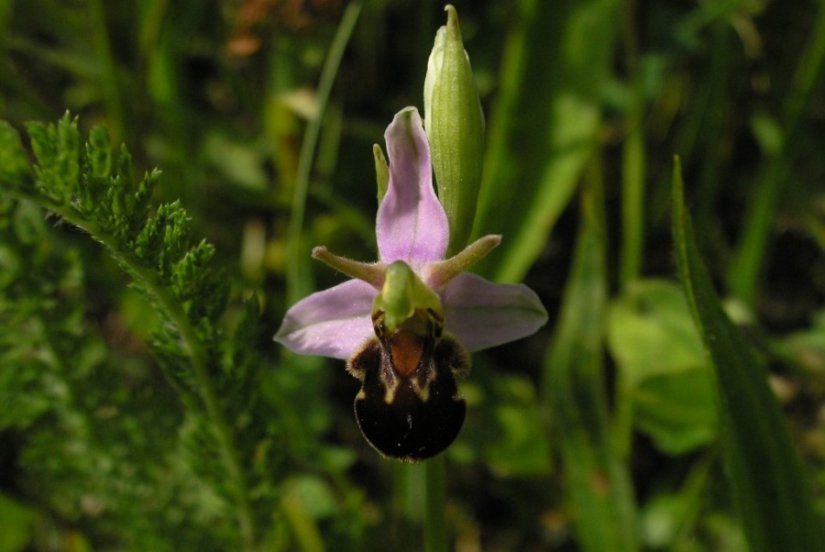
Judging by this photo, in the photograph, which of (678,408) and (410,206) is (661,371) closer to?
(678,408)

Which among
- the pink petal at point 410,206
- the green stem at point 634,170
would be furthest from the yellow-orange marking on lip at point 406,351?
the green stem at point 634,170

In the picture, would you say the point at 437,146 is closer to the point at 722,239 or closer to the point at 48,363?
the point at 48,363

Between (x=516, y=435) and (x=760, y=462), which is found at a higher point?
(x=760, y=462)

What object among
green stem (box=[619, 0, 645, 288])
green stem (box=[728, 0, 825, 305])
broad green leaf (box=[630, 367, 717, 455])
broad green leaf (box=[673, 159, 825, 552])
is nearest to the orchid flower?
broad green leaf (box=[673, 159, 825, 552])

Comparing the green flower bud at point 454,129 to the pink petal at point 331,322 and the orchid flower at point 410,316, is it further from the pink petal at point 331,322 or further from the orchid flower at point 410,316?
the pink petal at point 331,322

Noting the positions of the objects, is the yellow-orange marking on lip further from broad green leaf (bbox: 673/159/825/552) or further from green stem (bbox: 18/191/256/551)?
broad green leaf (bbox: 673/159/825/552)

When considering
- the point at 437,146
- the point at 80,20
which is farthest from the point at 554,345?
the point at 80,20

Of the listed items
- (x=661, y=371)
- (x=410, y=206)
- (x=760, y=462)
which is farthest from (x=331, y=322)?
(x=661, y=371)
